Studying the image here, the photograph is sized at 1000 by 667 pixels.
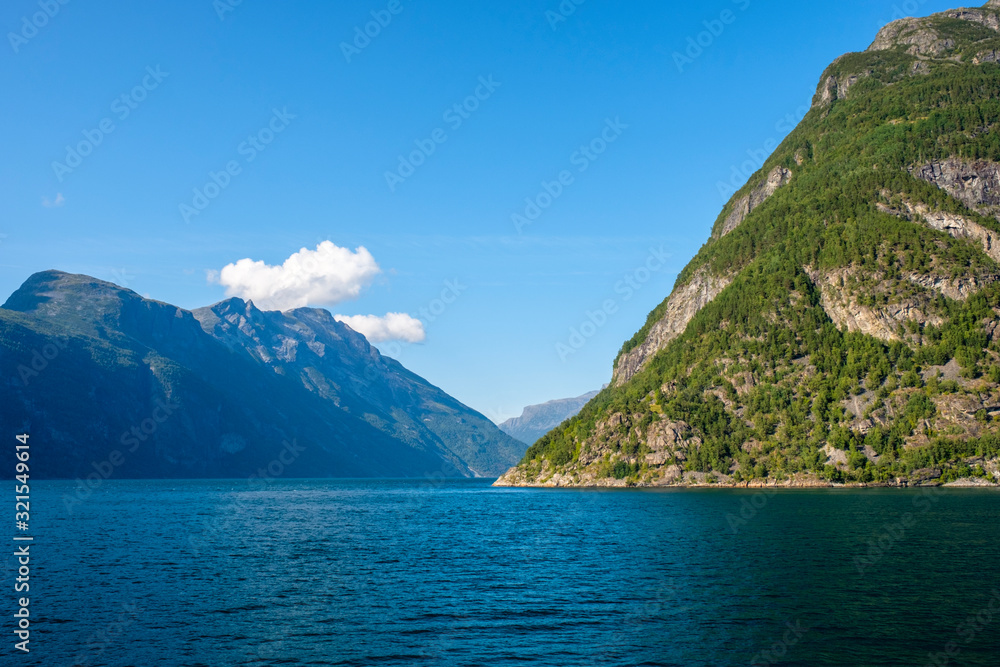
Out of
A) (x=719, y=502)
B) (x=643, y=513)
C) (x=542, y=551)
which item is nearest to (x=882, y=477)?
(x=719, y=502)

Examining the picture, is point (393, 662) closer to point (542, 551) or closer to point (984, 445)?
point (542, 551)

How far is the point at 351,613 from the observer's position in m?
47.2

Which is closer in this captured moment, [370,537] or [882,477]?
[370,537]

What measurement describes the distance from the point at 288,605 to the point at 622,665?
25615 millimetres

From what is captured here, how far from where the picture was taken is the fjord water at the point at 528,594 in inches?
1491

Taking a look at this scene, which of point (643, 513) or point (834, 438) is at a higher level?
point (834, 438)

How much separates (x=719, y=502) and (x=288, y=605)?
366ft

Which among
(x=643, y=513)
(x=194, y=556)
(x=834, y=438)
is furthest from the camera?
(x=834, y=438)

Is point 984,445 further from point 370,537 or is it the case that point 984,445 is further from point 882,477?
point 370,537

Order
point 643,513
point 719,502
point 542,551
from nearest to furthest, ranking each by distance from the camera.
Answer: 1. point 542,551
2. point 643,513
3. point 719,502

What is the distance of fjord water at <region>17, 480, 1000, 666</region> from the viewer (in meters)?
37.9

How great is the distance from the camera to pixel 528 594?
53.2 meters

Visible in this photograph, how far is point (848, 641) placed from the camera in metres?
38.3

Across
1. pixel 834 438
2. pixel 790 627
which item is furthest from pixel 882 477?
pixel 790 627
